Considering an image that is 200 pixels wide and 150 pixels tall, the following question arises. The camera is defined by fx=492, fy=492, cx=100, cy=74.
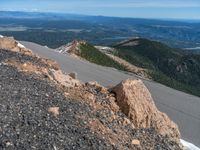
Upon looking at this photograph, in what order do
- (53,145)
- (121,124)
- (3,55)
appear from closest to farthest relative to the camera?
1. (53,145)
2. (121,124)
3. (3,55)

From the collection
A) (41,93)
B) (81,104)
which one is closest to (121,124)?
(81,104)

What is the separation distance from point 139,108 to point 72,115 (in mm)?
1807

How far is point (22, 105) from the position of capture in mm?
8617

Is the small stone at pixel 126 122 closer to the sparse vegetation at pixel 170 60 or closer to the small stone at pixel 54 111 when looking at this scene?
the small stone at pixel 54 111

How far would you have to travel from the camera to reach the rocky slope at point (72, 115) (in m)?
7.69

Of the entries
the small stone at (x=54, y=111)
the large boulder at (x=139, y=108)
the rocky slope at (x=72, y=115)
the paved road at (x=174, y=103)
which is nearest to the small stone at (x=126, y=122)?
the rocky slope at (x=72, y=115)

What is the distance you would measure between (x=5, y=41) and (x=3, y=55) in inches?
125

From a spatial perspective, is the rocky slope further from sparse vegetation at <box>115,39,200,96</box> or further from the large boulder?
sparse vegetation at <box>115,39,200,96</box>

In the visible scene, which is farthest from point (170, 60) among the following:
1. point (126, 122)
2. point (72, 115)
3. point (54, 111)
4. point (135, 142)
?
point (54, 111)

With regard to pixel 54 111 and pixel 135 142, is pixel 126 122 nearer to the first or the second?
pixel 135 142

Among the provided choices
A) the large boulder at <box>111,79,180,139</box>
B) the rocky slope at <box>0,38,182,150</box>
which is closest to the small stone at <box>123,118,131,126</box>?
the rocky slope at <box>0,38,182,150</box>

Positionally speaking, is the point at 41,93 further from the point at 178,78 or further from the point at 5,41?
the point at 178,78

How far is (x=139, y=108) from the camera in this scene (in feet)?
32.9

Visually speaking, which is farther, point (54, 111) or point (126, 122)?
point (126, 122)
